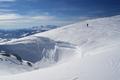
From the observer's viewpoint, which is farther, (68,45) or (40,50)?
(40,50)

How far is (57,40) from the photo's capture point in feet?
91.5

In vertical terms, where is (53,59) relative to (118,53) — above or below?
below

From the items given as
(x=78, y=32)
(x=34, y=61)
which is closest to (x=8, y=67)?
(x=34, y=61)

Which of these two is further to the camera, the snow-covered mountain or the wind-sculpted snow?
the wind-sculpted snow

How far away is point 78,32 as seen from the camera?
30.0 m

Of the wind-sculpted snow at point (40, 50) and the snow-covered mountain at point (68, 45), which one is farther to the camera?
the wind-sculpted snow at point (40, 50)

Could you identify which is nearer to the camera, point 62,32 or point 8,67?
point 8,67

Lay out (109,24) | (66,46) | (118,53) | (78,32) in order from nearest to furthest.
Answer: (118,53) → (66,46) → (78,32) → (109,24)

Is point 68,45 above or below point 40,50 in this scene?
above

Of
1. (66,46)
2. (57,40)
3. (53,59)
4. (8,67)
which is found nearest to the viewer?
(8,67)

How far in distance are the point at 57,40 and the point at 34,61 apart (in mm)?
5226

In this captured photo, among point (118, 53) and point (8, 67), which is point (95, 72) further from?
point (8, 67)

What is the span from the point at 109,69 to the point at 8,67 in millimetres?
8753

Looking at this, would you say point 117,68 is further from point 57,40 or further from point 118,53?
point 57,40
